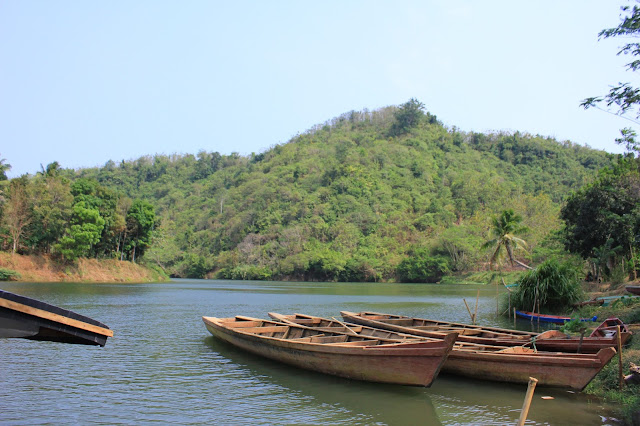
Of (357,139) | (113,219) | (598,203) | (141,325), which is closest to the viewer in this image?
(141,325)

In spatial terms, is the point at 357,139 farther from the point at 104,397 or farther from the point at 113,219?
the point at 104,397

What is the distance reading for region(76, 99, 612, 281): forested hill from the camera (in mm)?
80312

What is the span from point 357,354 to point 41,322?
708 cm

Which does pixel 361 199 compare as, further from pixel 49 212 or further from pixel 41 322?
pixel 41 322

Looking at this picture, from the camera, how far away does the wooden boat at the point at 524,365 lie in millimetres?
9805

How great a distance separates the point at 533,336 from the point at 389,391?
5.11 m

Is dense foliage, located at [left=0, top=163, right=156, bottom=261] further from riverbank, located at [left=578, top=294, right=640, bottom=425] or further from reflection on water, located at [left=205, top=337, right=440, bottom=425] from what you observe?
riverbank, located at [left=578, top=294, right=640, bottom=425]

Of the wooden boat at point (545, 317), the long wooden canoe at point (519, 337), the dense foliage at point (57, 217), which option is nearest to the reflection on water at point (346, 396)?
the long wooden canoe at point (519, 337)

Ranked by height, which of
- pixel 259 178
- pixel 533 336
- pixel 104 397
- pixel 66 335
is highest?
pixel 259 178

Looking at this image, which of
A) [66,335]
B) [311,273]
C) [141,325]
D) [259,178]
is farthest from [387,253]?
[66,335]

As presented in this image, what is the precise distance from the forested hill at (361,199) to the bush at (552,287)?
48.8 m

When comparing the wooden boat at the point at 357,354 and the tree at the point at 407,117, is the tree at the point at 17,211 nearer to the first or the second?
the wooden boat at the point at 357,354

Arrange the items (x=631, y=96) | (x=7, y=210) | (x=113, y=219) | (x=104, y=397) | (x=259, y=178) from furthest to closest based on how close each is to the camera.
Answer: (x=259, y=178) → (x=113, y=219) → (x=7, y=210) → (x=631, y=96) → (x=104, y=397)

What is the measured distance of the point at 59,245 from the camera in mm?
47344
